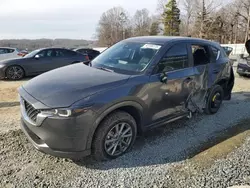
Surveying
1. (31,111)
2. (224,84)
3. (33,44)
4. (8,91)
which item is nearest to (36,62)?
(8,91)

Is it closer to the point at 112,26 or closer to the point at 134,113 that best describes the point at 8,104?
the point at 134,113

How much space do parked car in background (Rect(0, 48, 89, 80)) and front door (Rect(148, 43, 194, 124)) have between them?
6999mm

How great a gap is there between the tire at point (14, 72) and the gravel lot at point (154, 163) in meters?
5.14

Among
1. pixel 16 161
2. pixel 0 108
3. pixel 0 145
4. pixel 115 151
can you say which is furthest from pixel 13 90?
pixel 115 151

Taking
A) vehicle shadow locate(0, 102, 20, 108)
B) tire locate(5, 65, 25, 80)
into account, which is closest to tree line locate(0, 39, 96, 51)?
tire locate(5, 65, 25, 80)

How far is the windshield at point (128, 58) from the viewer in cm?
355

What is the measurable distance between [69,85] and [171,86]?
1624 mm

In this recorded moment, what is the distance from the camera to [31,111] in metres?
2.90

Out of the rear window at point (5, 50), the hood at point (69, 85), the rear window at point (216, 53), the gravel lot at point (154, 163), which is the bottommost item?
the gravel lot at point (154, 163)

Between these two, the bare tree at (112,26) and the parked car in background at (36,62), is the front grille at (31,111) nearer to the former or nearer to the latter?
the parked car in background at (36,62)

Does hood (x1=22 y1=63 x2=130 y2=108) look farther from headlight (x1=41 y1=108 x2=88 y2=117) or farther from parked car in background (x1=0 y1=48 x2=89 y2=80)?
parked car in background (x1=0 y1=48 x2=89 y2=80)

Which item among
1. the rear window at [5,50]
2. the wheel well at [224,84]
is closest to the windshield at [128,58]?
the wheel well at [224,84]

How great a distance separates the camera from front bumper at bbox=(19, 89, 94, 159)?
266cm

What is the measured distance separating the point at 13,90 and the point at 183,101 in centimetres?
544
